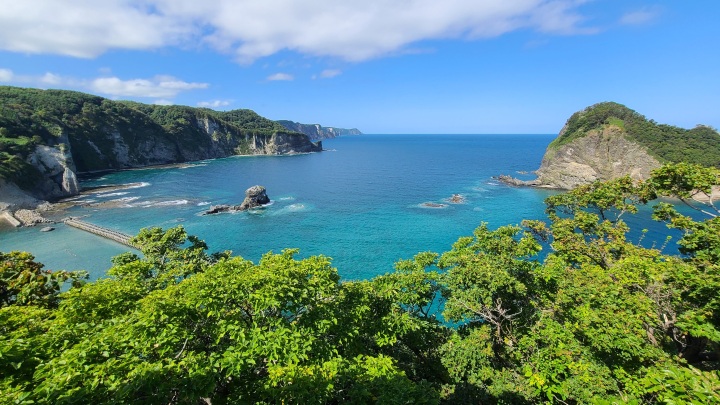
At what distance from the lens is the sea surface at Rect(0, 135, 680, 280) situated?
51875mm

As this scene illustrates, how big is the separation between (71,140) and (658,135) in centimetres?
20113

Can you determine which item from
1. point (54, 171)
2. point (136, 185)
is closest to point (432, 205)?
point (136, 185)

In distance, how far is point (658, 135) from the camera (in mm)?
86625

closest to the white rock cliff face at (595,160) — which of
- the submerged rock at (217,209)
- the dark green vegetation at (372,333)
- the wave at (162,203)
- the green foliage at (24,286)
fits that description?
the dark green vegetation at (372,333)

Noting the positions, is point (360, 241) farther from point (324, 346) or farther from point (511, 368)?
point (324, 346)

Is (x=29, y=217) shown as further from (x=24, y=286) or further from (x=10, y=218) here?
(x=24, y=286)

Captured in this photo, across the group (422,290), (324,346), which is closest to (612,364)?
(422,290)

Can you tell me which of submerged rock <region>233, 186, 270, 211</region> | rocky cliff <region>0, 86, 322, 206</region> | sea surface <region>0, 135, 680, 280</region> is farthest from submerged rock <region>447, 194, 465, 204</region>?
rocky cliff <region>0, 86, 322, 206</region>

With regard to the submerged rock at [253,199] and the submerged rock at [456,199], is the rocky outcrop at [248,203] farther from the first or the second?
the submerged rock at [456,199]

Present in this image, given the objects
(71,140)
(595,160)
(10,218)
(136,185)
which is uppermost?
(71,140)

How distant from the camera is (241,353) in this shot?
31.6 ft

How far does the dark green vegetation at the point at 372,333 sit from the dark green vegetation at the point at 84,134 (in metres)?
96.0

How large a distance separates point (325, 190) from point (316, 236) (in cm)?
4183

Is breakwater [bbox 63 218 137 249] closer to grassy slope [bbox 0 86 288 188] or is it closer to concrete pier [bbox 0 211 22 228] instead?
concrete pier [bbox 0 211 22 228]
